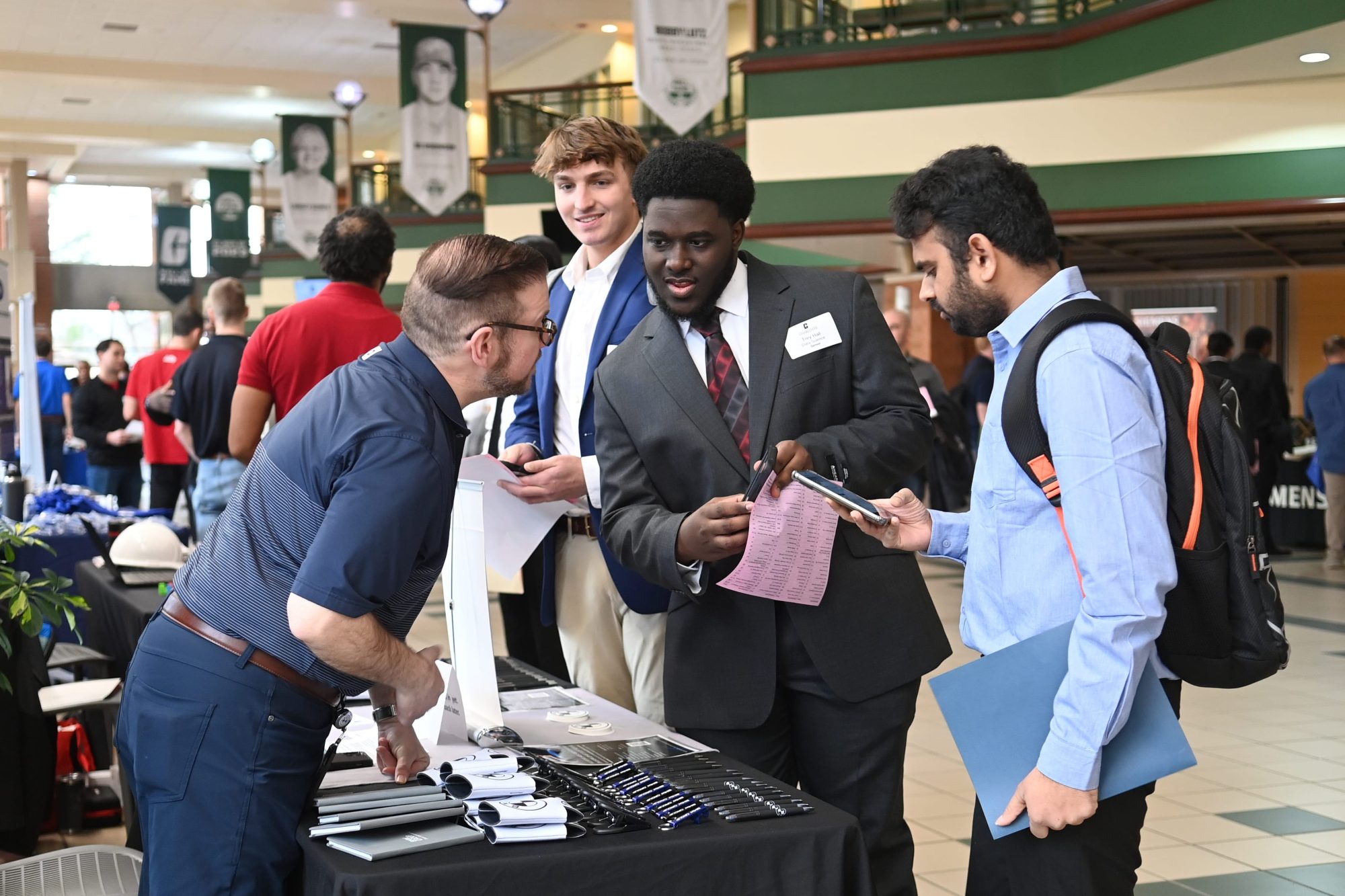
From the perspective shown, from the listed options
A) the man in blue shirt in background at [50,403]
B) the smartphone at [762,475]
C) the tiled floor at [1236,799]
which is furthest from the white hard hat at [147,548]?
the man in blue shirt in background at [50,403]

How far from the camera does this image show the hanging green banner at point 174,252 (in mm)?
24438

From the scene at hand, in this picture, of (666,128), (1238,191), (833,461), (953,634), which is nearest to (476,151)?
(666,128)

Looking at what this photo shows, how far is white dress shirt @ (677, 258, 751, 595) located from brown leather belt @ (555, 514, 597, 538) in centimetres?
54

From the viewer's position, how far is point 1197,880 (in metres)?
3.62

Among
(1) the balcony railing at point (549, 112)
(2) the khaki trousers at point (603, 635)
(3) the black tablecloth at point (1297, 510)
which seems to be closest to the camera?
(2) the khaki trousers at point (603, 635)

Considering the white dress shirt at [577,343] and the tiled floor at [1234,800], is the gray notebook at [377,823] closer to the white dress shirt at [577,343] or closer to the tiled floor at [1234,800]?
the white dress shirt at [577,343]

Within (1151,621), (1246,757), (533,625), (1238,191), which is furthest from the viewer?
(1238,191)

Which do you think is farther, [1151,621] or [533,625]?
[533,625]

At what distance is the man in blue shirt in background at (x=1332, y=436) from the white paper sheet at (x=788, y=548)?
28.0 feet

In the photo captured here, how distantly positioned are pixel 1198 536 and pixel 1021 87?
8.81 m

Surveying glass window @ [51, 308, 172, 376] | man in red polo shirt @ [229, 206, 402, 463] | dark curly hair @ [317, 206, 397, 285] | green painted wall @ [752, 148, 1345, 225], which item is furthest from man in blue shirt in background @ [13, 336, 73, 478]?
glass window @ [51, 308, 172, 376]

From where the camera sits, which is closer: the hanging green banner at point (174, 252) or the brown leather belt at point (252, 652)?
the brown leather belt at point (252, 652)

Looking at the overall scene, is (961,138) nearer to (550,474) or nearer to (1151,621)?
(550,474)

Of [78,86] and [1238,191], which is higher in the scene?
[78,86]
